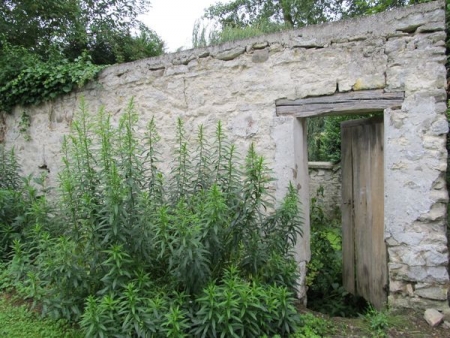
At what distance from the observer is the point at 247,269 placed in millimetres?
3033

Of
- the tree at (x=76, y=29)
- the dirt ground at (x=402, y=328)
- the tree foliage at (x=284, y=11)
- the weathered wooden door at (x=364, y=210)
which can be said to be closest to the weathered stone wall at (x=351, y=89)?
the dirt ground at (x=402, y=328)

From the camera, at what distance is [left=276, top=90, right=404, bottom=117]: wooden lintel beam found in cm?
323

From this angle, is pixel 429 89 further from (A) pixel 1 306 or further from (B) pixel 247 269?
(A) pixel 1 306

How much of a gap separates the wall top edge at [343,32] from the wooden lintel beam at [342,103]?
1.66 ft

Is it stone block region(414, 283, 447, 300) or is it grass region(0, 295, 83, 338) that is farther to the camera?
stone block region(414, 283, 447, 300)

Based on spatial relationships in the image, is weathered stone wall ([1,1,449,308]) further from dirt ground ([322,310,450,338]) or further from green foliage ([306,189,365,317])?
green foliage ([306,189,365,317])

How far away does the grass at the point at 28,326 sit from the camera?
9.46ft

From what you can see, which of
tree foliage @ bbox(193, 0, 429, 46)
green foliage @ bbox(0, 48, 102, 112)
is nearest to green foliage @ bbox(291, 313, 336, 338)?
green foliage @ bbox(0, 48, 102, 112)

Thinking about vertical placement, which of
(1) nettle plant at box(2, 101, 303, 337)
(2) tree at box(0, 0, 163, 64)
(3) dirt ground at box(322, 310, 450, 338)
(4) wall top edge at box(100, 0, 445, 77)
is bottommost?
(3) dirt ground at box(322, 310, 450, 338)

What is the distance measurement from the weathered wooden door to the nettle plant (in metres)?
1.10

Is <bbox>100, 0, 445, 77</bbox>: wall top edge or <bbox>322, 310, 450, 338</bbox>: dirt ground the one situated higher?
<bbox>100, 0, 445, 77</bbox>: wall top edge

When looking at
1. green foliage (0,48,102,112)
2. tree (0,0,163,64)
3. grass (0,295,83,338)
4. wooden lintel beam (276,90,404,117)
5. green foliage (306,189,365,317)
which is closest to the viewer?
grass (0,295,83,338)

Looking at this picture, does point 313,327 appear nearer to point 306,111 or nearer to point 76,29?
point 306,111

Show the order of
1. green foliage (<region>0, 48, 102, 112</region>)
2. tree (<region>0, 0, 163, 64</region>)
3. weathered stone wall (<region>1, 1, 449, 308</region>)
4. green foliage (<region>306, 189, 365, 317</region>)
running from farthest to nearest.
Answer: tree (<region>0, 0, 163, 64</region>)
green foliage (<region>0, 48, 102, 112</region>)
green foliage (<region>306, 189, 365, 317</region>)
weathered stone wall (<region>1, 1, 449, 308</region>)
